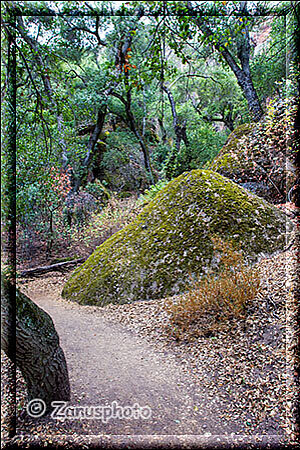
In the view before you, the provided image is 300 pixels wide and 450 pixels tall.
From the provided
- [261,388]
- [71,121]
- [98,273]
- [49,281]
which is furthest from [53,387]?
[71,121]

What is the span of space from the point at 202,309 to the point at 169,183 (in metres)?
1.56

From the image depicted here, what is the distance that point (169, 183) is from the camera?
310 cm

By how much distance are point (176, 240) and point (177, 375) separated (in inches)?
51.3

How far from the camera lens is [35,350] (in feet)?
4.25

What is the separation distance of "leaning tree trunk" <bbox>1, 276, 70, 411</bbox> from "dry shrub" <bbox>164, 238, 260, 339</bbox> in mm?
761

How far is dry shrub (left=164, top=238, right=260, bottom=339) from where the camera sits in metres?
1.86

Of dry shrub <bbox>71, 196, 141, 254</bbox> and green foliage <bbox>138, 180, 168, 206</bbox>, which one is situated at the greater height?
green foliage <bbox>138, 180, 168, 206</bbox>

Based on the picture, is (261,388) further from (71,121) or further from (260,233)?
(71,121)

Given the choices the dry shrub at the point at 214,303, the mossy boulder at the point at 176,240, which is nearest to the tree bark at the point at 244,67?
the mossy boulder at the point at 176,240

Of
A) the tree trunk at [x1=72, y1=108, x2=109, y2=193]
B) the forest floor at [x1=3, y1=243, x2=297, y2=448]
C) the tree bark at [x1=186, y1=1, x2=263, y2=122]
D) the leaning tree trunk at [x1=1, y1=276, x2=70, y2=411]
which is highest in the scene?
the tree bark at [x1=186, y1=1, x2=263, y2=122]

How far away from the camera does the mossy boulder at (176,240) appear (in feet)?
7.56

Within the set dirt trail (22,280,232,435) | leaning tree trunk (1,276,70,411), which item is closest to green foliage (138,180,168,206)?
dirt trail (22,280,232,435)

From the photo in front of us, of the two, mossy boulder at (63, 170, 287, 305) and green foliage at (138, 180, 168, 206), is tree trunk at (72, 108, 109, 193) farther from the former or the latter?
green foliage at (138, 180, 168, 206)

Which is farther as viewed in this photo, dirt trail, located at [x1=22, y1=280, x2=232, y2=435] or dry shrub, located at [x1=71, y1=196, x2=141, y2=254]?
dry shrub, located at [x1=71, y1=196, x2=141, y2=254]
